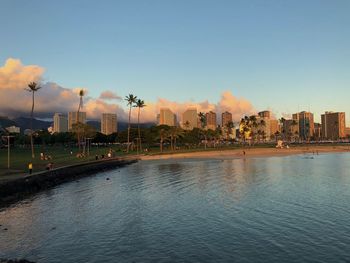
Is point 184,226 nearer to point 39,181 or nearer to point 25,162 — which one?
point 39,181

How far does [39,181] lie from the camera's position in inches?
2072

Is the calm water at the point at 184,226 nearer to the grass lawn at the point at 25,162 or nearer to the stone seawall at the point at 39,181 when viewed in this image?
the stone seawall at the point at 39,181

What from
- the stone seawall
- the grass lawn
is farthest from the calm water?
the grass lawn

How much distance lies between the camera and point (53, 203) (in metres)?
40.0

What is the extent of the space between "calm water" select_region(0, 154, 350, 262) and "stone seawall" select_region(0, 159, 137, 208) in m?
2.41

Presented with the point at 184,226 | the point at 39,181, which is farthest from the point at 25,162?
the point at 184,226

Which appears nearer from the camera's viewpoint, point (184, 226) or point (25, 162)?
point (184, 226)

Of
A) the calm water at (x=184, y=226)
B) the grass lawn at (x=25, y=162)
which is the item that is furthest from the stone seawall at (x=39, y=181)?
the grass lawn at (x=25, y=162)

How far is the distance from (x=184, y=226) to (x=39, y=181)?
32.6m

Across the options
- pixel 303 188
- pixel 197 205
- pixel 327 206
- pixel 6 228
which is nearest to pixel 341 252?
pixel 327 206

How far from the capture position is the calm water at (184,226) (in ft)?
67.8

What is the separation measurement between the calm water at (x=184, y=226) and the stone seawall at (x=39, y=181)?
2.41m

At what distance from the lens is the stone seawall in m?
42.3

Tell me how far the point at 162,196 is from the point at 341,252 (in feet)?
81.2
